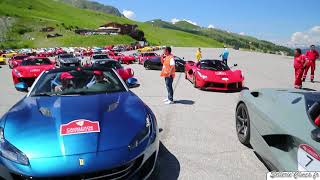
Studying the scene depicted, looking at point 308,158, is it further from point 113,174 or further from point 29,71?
point 29,71

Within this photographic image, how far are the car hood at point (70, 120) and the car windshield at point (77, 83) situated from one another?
1.06 ft

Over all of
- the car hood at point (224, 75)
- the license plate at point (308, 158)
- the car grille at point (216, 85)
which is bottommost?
the car grille at point (216, 85)

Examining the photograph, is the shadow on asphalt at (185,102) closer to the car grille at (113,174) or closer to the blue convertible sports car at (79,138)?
the blue convertible sports car at (79,138)

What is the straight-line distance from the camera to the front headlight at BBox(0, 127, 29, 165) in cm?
352

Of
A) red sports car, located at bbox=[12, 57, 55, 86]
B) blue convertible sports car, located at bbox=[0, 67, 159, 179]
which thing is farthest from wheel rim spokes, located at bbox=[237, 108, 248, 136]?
red sports car, located at bbox=[12, 57, 55, 86]

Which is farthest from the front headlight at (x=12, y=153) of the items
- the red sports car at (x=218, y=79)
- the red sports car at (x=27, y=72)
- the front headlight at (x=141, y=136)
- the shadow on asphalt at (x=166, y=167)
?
the red sports car at (x=27, y=72)

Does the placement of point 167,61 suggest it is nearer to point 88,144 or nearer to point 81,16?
point 88,144

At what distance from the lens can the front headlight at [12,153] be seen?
352 cm

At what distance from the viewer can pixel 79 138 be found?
3.72 m

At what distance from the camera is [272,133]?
4113mm

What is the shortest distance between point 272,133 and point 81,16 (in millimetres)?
186983

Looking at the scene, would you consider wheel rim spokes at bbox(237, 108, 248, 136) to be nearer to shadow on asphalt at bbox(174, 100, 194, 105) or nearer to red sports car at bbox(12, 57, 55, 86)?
shadow on asphalt at bbox(174, 100, 194, 105)

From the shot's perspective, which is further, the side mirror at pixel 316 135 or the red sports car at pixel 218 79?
the red sports car at pixel 218 79

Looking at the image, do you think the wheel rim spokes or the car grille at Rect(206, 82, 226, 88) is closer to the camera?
the wheel rim spokes
